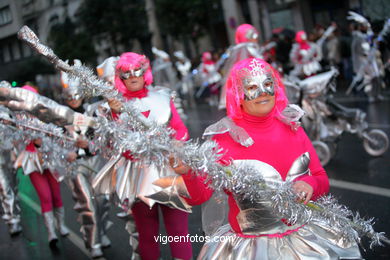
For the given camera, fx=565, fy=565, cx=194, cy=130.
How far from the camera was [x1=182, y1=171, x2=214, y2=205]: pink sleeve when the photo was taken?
2928 mm

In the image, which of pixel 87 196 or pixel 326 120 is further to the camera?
pixel 326 120

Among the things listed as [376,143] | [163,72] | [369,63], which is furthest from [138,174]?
[163,72]

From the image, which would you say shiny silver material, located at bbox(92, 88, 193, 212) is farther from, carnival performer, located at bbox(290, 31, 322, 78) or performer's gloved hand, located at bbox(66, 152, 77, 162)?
carnival performer, located at bbox(290, 31, 322, 78)

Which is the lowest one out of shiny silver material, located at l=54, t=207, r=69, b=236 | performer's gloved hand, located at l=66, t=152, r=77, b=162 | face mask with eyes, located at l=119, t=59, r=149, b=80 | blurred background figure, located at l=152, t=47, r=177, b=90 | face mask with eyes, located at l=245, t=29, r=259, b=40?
shiny silver material, located at l=54, t=207, r=69, b=236

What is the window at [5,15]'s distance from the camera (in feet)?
16.0

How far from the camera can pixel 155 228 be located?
4566 mm

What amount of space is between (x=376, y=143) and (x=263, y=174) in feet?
18.7

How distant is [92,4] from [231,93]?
26.2 m

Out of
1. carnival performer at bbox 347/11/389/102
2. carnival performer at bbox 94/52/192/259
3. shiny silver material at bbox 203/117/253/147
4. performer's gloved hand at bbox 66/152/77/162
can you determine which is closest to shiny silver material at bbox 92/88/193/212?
carnival performer at bbox 94/52/192/259

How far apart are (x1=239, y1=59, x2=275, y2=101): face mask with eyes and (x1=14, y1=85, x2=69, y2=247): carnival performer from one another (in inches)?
157

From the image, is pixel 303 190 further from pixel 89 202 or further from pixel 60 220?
pixel 60 220

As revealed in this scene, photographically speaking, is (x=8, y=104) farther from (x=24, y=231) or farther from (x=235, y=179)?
(x=24, y=231)

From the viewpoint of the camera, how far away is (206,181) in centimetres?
273

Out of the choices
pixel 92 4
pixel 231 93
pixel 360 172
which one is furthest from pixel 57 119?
pixel 92 4
